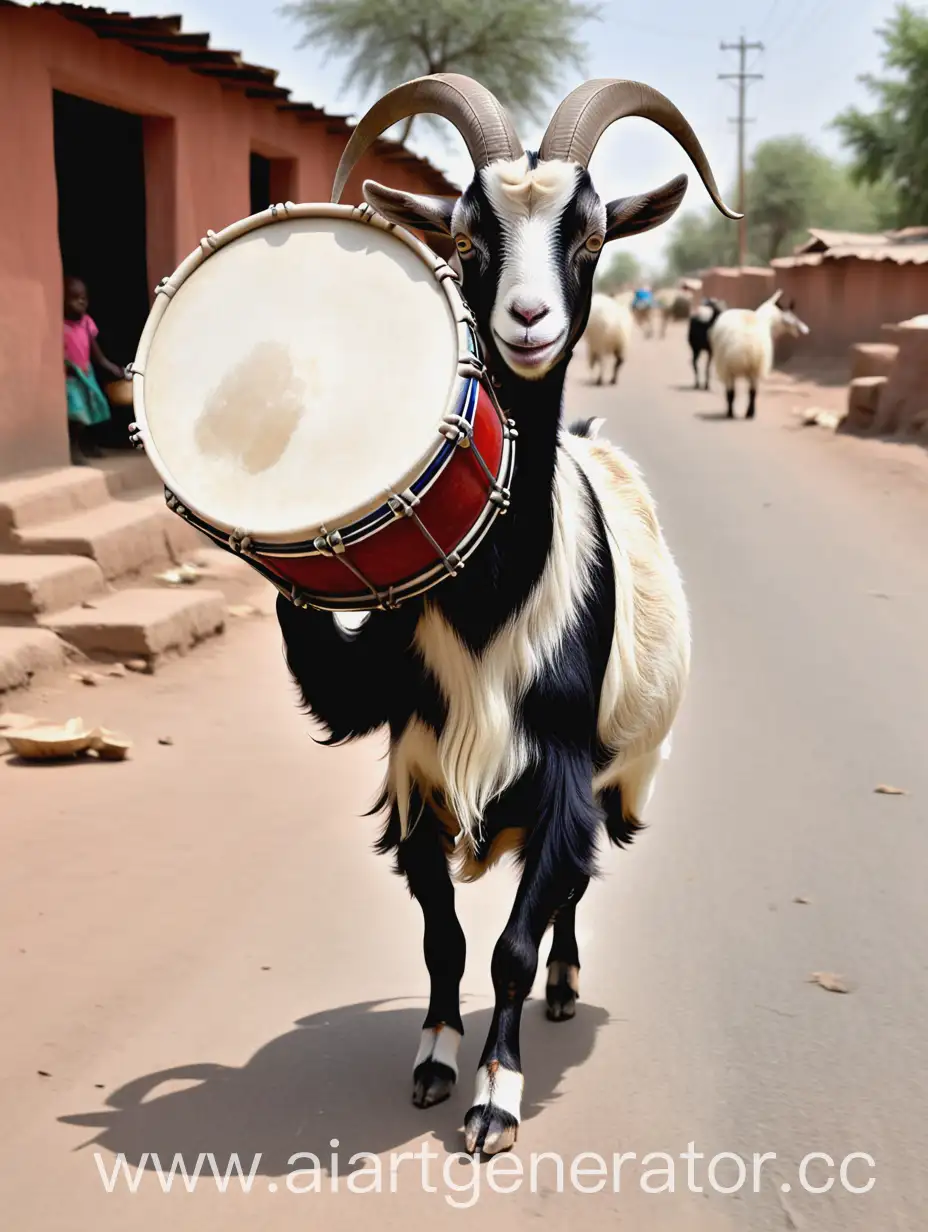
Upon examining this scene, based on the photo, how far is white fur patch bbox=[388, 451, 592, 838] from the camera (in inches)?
113

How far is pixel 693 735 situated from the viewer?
226 inches

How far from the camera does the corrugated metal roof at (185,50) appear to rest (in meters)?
7.75

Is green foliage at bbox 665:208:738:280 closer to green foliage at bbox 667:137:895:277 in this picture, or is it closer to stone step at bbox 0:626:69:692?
green foliage at bbox 667:137:895:277

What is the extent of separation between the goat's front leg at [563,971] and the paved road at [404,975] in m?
0.07

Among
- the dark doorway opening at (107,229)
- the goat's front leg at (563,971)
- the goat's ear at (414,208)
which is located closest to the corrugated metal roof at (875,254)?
the dark doorway opening at (107,229)

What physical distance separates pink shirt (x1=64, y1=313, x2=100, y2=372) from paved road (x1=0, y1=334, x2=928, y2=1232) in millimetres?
3240

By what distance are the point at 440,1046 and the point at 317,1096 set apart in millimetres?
289

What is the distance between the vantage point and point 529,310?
8.61 ft

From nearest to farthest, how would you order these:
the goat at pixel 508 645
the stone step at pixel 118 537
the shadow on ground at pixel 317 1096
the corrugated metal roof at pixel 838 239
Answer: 1. the goat at pixel 508 645
2. the shadow on ground at pixel 317 1096
3. the stone step at pixel 118 537
4. the corrugated metal roof at pixel 838 239

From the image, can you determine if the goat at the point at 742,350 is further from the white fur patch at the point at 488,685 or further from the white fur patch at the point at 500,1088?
the white fur patch at the point at 500,1088

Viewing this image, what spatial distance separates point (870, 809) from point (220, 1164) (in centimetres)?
285

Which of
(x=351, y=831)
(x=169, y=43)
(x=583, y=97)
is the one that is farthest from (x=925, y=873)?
(x=169, y=43)

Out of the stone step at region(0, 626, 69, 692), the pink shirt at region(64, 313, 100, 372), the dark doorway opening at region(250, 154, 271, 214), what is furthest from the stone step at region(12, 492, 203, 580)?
the dark doorway opening at region(250, 154, 271, 214)

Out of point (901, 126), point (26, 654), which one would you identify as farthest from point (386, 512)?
point (901, 126)
